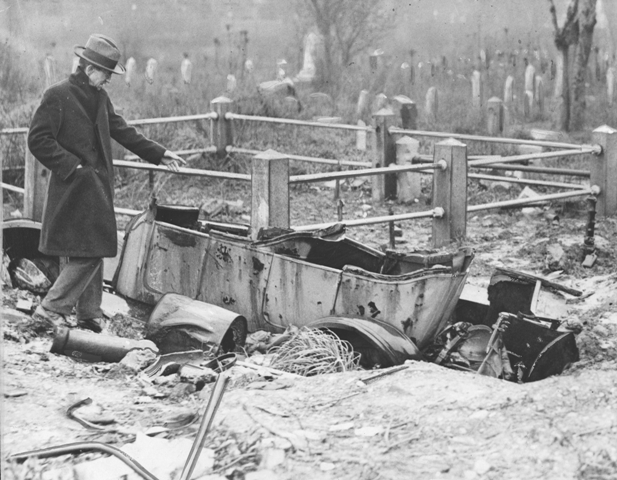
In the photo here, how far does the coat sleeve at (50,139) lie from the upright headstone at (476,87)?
41.7 ft

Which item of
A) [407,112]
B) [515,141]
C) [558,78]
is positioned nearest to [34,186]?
[515,141]

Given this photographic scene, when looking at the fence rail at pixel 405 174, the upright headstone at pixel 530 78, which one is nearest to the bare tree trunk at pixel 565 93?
the upright headstone at pixel 530 78

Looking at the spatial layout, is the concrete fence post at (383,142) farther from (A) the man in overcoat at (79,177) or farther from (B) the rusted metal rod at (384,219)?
(A) the man in overcoat at (79,177)

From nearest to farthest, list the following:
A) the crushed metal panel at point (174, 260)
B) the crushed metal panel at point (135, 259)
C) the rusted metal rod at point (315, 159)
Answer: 1. the crushed metal panel at point (174, 260)
2. the crushed metal panel at point (135, 259)
3. the rusted metal rod at point (315, 159)

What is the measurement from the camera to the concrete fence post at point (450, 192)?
1045cm

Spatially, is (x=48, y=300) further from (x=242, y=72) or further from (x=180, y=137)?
(x=242, y=72)

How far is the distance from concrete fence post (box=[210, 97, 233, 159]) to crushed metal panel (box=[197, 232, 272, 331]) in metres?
7.26

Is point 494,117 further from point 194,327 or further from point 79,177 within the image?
point 194,327

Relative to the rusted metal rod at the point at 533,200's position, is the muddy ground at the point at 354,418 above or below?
below

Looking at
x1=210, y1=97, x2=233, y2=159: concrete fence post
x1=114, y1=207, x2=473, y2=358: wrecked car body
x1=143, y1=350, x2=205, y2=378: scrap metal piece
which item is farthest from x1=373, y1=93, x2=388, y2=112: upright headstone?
x1=143, y1=350, x2=205, y2=378: scrap metal piece

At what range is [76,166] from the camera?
7.15 m

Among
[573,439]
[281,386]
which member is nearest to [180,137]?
[281,386]

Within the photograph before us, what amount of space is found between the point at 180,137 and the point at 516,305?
28.7 feet

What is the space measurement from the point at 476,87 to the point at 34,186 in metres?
11.4
